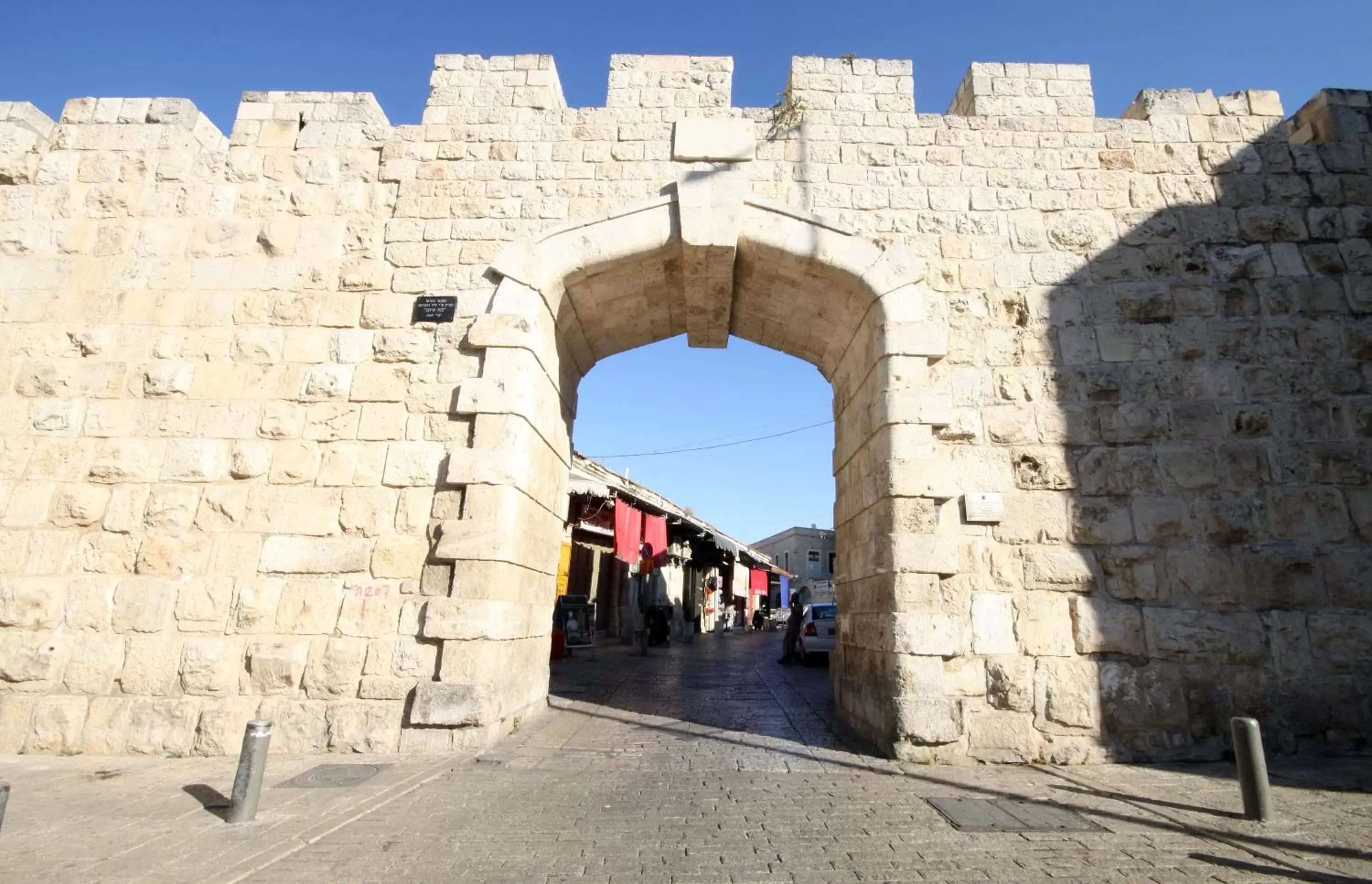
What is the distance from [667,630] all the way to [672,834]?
47.3ft

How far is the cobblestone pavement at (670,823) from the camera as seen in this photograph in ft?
8.98

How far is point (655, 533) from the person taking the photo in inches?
598

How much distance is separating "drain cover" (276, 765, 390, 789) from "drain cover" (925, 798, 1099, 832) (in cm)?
328

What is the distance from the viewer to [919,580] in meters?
4.78

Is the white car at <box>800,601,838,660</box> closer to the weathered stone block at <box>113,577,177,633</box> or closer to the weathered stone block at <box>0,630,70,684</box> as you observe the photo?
the weathered stone block at <box>113,577,177,633</box>

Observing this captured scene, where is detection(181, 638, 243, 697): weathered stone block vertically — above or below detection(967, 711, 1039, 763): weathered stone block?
above

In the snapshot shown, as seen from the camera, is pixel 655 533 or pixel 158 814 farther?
pixel 655 533

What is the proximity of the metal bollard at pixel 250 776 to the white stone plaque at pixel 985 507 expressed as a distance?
4533mm

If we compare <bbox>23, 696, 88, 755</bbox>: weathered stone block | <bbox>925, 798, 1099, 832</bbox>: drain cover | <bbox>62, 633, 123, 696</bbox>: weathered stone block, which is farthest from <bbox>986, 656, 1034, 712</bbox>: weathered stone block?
<bbox>23, 696, 88, 755</bbox>: weathered stone block

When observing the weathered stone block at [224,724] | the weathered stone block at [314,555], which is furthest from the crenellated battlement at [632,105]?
the weathered stone block at [224,724]

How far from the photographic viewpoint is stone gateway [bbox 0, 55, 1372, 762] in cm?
465

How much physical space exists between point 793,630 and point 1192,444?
7915 millimetres

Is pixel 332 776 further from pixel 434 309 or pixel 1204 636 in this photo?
pixel 1204 636

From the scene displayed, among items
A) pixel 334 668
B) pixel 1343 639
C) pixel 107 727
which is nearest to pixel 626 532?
pixel 334 668
